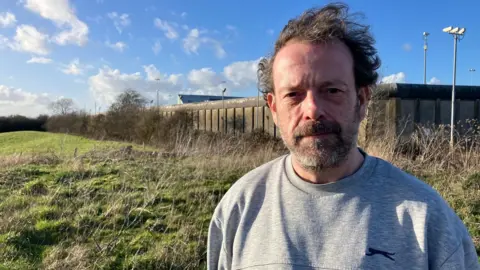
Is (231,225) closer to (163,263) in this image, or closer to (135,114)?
(163,263)

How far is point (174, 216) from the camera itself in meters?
6.23

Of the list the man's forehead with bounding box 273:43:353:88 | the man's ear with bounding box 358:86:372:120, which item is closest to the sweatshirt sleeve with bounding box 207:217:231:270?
the man's forehead with bounding box 273:43:353:88

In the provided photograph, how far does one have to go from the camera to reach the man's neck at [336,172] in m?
1.74

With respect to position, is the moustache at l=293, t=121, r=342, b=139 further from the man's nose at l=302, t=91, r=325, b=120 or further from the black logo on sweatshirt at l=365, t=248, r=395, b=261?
the black logo on sweatshirt at l=365, t=248, r=395, b=261

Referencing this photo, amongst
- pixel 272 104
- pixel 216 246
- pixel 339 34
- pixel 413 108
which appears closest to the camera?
pixel 339 34

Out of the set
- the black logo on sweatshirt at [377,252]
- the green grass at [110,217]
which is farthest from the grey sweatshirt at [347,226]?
the green grass at [110,217]

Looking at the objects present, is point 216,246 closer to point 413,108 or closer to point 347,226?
point 347,226

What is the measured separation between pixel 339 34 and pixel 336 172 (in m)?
0.62

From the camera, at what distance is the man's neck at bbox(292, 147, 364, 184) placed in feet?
5.70

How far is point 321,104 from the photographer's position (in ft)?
5.68

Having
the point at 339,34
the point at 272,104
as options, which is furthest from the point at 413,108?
the point at 339,34

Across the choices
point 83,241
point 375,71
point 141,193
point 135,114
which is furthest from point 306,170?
point 135,114

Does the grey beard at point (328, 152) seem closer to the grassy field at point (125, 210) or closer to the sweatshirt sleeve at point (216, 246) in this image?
the sweatshirt sleeve at point (216, 246)

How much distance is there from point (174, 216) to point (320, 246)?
4889 mm
